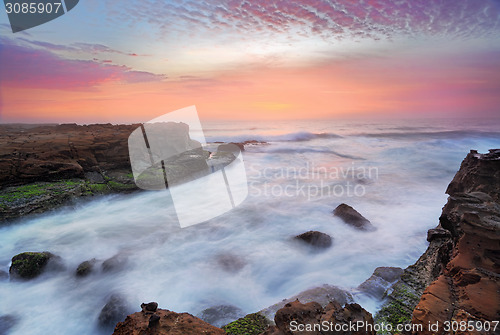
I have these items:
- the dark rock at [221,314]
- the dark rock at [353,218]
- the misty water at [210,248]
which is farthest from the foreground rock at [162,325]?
the dark rock at [353,218]

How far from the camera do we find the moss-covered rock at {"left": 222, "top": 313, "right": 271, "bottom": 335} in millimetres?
3736

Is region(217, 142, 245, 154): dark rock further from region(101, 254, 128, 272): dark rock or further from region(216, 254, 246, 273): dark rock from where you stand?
region(101, 254, 128, 272): dark rock

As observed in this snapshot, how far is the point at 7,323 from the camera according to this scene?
502cm

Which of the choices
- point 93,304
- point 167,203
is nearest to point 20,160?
point 167,203

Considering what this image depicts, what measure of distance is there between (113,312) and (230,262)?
2937 mm

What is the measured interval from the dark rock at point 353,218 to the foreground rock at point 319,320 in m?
6.68

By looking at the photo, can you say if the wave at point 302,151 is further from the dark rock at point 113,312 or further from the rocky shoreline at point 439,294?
the dark rock at point 113,312

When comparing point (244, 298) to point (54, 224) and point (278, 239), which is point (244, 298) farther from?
point (54, 224)

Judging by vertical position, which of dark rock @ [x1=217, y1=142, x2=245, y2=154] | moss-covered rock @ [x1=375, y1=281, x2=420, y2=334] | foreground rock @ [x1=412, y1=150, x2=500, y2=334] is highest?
foreground rock @ [x1=412, y1=150, x2=500, y2=334]

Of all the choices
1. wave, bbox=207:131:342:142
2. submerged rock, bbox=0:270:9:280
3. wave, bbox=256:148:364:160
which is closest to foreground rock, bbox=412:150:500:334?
submerged rock, bbox=0:270:9:280

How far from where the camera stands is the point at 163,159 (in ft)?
52.6

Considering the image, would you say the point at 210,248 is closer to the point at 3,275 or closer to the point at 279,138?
the point at 3,275

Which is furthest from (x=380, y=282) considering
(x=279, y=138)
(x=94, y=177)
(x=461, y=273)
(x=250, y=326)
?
(x=279, y=138)

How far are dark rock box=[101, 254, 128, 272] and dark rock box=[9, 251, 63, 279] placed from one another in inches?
47.9
